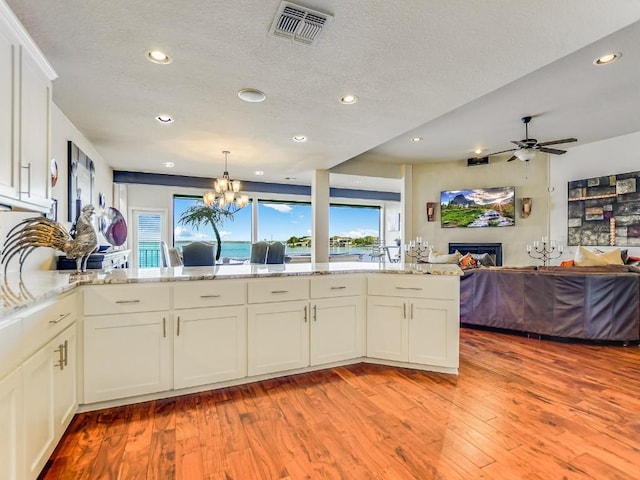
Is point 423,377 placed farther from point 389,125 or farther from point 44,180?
point 44,180

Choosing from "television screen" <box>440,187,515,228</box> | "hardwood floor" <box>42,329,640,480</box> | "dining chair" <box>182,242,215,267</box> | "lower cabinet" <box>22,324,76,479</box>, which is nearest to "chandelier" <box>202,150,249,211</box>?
"dining chair" <box>182,242,215,267</box>

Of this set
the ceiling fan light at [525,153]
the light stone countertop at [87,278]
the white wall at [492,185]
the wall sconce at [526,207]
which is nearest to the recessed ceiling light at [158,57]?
the light stone countertop at [87,278]

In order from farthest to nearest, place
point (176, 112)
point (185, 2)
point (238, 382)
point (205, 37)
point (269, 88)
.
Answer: point (176, 112)
point (269, 88)
point (238, 382)
point (205, 37)
point (185, 2)

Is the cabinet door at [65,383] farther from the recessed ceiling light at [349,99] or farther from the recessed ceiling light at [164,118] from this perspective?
the recessed ceiling light at [349,99]

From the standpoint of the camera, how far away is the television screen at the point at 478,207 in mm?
6720

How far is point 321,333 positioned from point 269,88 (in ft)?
6.97

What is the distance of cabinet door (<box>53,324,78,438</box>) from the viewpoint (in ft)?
5.57

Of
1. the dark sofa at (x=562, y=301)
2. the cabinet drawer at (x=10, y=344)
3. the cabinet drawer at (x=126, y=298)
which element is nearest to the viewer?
the cabinet drawer at (x=10, y=344)

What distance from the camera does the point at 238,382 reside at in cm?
249

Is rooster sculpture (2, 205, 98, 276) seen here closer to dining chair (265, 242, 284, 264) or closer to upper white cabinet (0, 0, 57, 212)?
upper white cabinet (0, 0, 57, 212)

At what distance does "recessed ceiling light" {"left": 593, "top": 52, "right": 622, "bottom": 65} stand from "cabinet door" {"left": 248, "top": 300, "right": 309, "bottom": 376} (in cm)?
340

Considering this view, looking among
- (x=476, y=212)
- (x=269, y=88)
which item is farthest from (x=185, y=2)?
(x=476, y=212)

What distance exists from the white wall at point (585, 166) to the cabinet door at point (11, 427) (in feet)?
23.7

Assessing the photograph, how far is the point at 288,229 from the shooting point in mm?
9305
